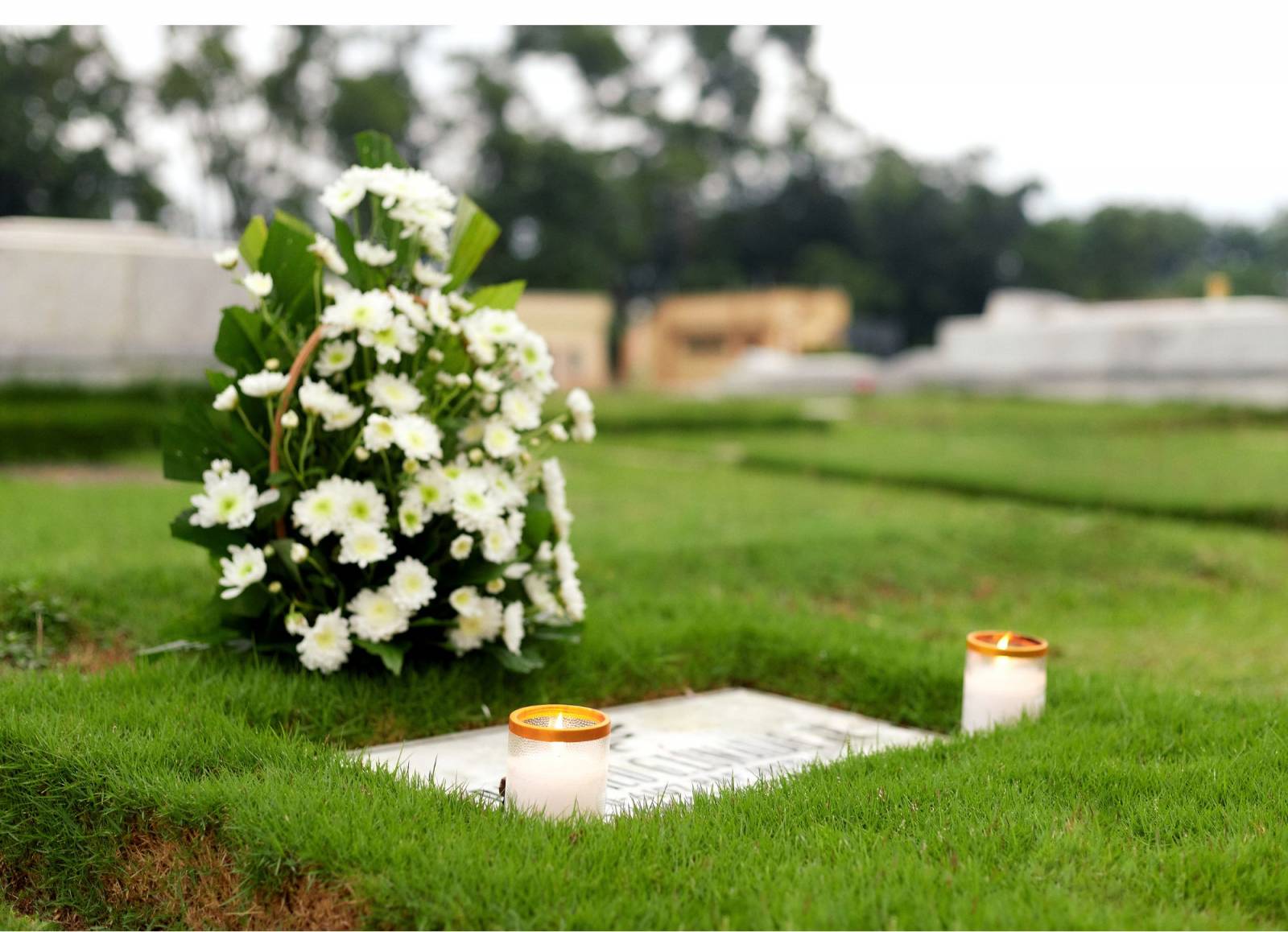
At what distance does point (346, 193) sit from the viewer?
3221mm

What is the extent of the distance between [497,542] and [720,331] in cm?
3905

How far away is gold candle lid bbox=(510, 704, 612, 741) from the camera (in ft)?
7.89

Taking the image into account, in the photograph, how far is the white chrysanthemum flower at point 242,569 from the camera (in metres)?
2.98

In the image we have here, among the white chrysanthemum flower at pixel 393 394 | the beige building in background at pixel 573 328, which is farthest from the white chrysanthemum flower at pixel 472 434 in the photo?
the beige building in background at pixel 573 328

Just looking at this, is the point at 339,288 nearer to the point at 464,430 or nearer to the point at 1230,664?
the point at 464,430

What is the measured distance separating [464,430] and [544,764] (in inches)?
43.5

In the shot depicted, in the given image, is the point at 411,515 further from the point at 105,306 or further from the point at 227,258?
the point at 105,306

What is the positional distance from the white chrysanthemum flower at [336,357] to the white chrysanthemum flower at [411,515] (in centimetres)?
37

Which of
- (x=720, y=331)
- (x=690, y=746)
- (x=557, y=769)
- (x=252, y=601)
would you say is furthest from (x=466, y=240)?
(x=720, y=331)

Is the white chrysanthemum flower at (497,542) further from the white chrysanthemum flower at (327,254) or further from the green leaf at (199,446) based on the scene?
the white chrysanthemum flower at (327,254)

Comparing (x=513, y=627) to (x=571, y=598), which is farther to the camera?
(x=571, y=598)

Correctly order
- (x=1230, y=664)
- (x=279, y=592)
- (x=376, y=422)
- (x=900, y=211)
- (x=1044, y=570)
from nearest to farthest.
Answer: (x=376, y=422) < (x=279, y=592) < (x=1230, y=664) < (x=1044, y=570) < (x=900, y=211)

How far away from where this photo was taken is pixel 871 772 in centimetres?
270

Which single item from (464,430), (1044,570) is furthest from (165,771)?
(1044,570)
